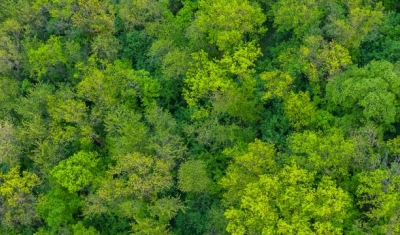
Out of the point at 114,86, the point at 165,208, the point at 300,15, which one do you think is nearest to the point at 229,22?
the point at 300,15

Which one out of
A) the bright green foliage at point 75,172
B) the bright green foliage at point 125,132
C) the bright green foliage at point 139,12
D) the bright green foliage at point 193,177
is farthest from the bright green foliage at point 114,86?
the bright green foliage at point 193,177

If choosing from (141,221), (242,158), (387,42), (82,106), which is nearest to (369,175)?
(242,158)

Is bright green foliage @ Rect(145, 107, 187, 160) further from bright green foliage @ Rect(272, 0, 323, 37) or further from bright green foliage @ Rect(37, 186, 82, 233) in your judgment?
bright green foliage @ Rect(272, 0, 323, 37)

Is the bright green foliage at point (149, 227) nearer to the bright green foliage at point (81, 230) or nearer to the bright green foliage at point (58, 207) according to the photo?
the bright green foliage at point (81, 230)

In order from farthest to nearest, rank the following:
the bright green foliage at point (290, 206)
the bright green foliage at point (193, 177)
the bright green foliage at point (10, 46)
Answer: the bright green foliage at point (10, 46) → the bright green foliage at point (193, 177) → the bright green foliage at point (290, 206)

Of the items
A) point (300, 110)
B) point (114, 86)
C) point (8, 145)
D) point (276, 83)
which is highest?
point (276, 83)

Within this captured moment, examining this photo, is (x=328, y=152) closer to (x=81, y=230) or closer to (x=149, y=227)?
(x=149, y=227)
